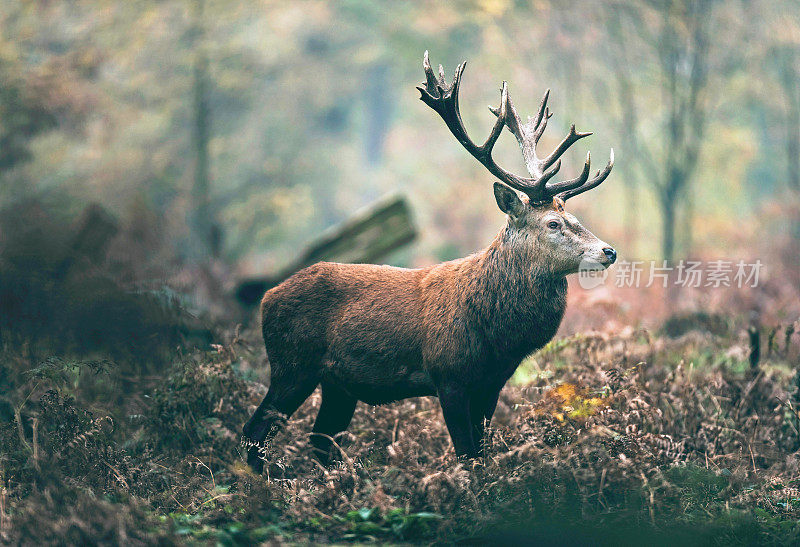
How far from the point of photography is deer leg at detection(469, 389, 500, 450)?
20.8ft

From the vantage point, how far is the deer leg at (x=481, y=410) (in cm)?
634

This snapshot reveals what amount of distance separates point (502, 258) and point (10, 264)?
531cm

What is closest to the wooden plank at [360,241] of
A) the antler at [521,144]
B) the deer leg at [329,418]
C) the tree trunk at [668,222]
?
the deer leg at [329,418]

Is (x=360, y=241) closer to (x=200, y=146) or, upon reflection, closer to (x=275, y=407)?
(x=275, y=407)

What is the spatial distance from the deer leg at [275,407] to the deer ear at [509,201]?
6.81ft

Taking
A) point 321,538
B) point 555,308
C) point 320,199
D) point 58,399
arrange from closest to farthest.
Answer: point 321,538, point 555,308, point 58,399, point 320,199

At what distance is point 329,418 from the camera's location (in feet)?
22.9

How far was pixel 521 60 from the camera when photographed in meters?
25.2

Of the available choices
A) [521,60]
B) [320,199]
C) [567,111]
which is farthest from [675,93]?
[320,199]

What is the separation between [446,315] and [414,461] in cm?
119

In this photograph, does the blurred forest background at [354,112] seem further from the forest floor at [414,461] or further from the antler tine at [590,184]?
the antler tine at [590,184]

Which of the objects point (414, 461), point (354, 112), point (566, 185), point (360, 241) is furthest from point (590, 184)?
point (354, 112)

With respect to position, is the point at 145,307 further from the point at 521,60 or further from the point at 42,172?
the point at 521,60
